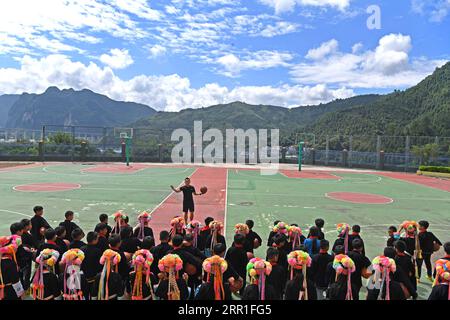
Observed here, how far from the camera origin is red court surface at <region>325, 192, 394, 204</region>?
64.1ft

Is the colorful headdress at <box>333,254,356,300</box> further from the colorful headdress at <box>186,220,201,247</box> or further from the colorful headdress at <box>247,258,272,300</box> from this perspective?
the colorful headdress at <box>186,220,201,247</box>

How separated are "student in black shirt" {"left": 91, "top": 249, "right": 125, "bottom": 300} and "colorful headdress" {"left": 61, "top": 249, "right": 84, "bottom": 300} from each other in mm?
308

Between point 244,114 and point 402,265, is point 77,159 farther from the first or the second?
point 244,114

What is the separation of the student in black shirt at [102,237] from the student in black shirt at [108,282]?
149 cm

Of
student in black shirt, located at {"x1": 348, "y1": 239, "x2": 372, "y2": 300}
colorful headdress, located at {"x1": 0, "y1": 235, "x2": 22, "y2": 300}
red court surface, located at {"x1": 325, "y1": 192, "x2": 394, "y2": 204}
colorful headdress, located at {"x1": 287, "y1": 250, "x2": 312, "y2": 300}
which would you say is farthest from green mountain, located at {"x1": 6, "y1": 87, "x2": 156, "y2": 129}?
colorful headdress, located at {"x1": 287, "y1": 250, "x2": 312, "y2": 300}

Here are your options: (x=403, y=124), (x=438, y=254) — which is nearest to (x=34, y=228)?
(x=438, y=254)

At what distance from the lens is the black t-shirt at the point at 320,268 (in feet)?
22.5

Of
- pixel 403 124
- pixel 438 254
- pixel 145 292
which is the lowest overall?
pixel 438 254

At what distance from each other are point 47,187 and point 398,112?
70.4 m

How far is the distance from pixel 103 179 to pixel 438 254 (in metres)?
21.0

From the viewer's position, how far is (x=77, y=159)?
43.2 meters

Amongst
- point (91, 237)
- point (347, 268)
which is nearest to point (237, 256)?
point (347, 268)

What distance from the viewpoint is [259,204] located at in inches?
705

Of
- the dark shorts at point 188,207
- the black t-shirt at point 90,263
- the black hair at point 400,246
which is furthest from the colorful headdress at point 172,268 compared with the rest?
the dark shorts at point 188,207
